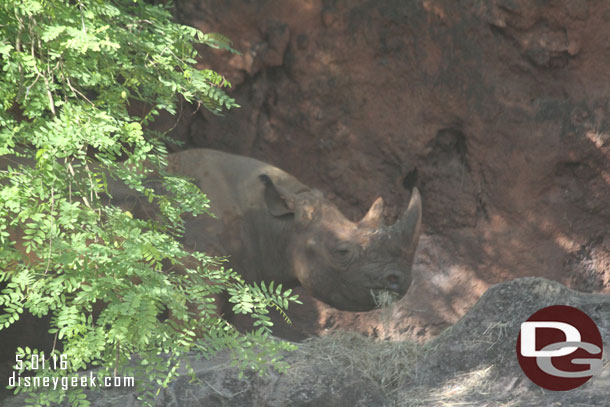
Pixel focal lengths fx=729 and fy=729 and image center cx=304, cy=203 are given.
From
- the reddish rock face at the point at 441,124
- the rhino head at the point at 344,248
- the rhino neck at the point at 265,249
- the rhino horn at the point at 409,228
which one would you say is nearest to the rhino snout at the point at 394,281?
the rhino head at the point at 344,248

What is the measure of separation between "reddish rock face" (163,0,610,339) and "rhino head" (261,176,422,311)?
1414 mm

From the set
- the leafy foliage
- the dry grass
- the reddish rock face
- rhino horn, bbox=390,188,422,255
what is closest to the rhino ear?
rhino horn, bbox=390,188,422,255

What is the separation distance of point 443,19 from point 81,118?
4.70 m

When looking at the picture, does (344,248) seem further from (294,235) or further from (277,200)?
(277,200)

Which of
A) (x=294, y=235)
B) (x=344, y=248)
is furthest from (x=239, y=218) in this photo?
(x=344, y=248)

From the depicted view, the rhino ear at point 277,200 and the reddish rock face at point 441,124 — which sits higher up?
the reddish rock face at point 441,124

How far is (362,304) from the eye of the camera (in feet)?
18.9

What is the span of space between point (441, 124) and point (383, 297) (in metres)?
2.48

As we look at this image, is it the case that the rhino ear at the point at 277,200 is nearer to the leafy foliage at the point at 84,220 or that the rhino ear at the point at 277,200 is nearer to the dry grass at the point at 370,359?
the dry grass at the point at 370,359

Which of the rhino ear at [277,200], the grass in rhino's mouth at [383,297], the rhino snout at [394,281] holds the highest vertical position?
the rhino ear at [277,200]

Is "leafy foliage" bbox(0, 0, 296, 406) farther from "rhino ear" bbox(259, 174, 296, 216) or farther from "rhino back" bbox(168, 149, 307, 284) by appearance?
"rhino ear" bbox(259, 174, 296, 216)

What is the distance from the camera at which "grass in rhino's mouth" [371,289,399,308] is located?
5559 millimetres

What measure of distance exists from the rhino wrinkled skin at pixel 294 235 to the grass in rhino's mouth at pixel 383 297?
24 millimetres

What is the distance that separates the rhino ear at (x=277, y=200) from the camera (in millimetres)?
5801
